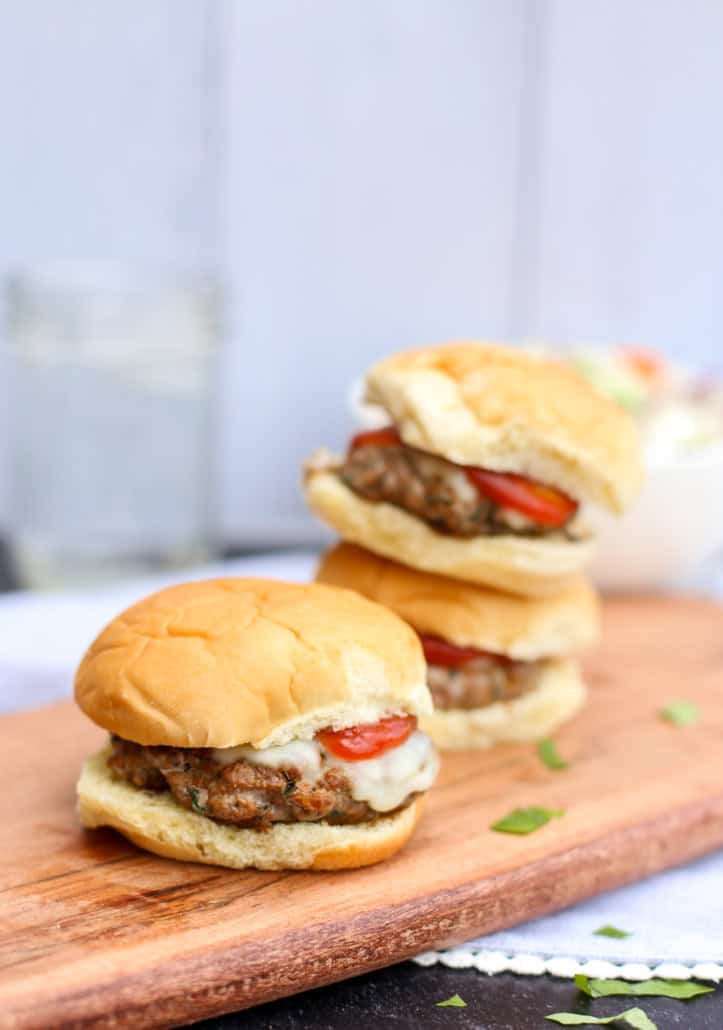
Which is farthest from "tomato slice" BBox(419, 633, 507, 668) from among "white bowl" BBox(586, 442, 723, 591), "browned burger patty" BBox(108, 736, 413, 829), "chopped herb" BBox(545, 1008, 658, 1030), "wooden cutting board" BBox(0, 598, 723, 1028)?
"white bowl" BBox(586, 442, 723, 591)

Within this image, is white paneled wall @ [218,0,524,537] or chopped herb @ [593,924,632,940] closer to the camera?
chopped herb @ [593,924,632,940]

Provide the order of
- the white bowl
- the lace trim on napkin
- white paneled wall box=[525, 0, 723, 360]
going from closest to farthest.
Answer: the lace trim on napkin
the white bowl
white paneled wall box=[525, 0, 723, 360]

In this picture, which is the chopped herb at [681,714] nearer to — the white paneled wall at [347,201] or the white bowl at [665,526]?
the white bowl at [665,526]

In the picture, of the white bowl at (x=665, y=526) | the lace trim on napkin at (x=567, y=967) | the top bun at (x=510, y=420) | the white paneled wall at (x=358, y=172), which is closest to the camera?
the lace trim on napkin at (x=567, y=967)

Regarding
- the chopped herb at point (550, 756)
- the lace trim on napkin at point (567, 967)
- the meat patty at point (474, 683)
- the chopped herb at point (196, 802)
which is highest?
the chopped herb at point (196, 802)

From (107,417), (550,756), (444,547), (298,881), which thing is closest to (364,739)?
(298,881)

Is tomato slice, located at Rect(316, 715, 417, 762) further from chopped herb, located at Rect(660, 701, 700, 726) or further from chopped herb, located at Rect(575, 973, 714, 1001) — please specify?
chopped herb, located at Rect(660, 701, 700, 726)

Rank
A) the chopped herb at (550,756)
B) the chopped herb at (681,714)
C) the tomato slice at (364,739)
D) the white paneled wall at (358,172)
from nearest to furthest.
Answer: the tomato slice at (364,739), the chopped herb at (550,756), the chopped herb at (681,714), the white paneled wall at (358,172)

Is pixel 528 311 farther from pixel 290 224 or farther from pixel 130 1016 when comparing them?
pixel 130 1016

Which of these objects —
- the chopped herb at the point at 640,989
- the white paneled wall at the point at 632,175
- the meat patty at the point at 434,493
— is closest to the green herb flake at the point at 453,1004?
the chopped herb at the point at 640,989
